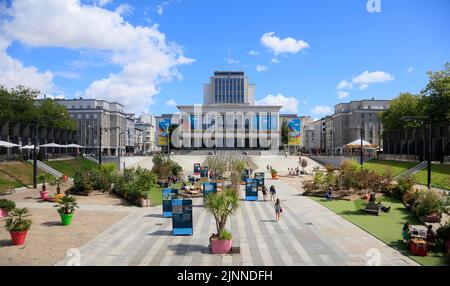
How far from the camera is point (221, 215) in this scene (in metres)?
14.3

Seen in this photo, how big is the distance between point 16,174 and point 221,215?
33.6 m

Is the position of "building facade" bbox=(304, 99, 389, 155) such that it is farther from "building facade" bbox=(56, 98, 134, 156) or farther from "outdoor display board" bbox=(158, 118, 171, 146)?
"building facade" bbox=(56, 98, 134, 156)

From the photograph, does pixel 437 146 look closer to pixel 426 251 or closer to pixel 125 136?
pixel 426 251

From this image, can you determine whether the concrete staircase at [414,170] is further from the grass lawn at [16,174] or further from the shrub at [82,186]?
the grass lawn at [16,174]

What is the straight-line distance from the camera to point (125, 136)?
13888 centimetres

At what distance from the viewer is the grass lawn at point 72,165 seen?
51.5m

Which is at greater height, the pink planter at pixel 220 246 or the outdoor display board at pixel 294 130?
the outdoor display board at pixel 294 130

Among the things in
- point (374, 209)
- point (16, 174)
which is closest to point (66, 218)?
point (374, 209)

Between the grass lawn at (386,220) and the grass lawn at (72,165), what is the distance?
32.7 meters

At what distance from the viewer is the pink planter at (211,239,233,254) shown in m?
14.0

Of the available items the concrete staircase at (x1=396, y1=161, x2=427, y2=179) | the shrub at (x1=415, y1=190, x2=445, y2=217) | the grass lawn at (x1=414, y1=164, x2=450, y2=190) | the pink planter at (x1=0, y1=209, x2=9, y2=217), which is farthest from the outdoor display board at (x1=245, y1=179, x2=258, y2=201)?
the concrete staircase at (x1=396, y1=161, x2=427, y2=179)

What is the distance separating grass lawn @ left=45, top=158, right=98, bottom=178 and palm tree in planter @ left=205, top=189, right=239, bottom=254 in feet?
118

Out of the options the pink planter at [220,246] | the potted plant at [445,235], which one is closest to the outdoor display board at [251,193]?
the pink planter at [220,246]

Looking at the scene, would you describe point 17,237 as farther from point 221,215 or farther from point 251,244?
point 251,244
